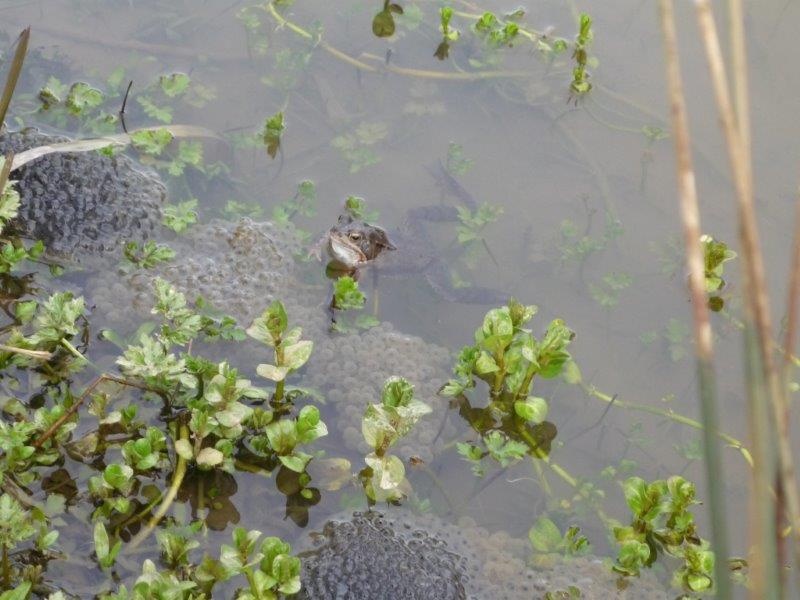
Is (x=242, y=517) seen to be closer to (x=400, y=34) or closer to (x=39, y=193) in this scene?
(x=39, y=193)

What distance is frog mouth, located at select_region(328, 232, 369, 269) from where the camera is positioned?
388 cm

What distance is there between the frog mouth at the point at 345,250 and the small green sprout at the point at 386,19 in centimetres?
165

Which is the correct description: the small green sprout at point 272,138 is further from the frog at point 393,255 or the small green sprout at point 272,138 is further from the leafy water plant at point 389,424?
the leafy water plant at point 389,424

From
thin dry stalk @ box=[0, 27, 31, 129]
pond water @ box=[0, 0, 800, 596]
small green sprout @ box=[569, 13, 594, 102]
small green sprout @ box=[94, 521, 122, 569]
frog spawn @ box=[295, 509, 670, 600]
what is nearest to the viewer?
thin dry stalk @ box=[0, 27, 31, 129]

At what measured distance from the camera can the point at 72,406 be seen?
9.34 ft

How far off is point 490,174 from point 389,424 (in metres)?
1.98

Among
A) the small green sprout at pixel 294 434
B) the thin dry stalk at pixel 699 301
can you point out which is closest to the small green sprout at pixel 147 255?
the small green sprout at pixel 294 434

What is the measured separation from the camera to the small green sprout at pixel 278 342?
113 inches

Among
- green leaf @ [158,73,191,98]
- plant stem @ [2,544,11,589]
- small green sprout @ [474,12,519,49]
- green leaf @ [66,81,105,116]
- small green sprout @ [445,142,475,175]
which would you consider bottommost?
plant stem @ [2,544,11,589]

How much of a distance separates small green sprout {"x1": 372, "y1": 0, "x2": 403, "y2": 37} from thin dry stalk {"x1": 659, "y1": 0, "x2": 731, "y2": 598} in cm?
390

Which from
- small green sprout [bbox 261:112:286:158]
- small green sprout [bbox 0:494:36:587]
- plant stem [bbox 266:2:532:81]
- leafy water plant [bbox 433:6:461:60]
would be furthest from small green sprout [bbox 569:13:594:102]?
small green sprout [bbox 0:494:36:587]

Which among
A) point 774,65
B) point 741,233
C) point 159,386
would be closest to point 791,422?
point 774,65

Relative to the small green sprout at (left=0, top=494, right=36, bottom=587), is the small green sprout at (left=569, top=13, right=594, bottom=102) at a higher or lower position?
higher

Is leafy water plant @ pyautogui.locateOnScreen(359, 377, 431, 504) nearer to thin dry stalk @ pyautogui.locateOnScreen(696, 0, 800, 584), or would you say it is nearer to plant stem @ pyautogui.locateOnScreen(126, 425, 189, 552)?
plant stem @ pyautogui.locateOnScreen(126, 425, 189, 552)
